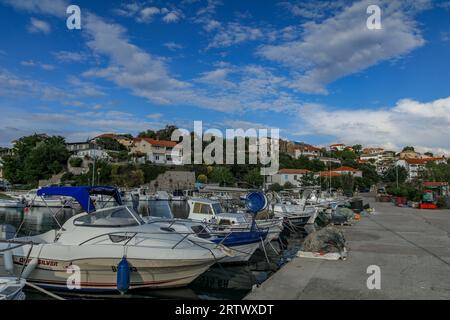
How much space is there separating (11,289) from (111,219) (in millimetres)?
4130

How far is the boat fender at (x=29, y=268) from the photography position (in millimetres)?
10406

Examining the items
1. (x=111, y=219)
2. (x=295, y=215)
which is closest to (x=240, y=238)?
(x=111, y=219)

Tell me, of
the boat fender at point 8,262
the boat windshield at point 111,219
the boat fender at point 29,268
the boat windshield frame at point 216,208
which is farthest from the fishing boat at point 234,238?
the boat fender at point 8,262

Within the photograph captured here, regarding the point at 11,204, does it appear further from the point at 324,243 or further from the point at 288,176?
the point at 288,176

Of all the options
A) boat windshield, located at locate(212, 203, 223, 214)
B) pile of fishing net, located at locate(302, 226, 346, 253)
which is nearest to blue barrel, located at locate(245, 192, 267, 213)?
pile of fishing net, located at locate(302, 226, 346, 253)

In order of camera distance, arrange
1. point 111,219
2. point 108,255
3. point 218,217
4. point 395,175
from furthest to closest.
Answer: point 395,175 → point 218,217 → point 111,219 → point 108,255

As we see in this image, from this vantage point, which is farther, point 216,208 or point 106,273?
point 216,208

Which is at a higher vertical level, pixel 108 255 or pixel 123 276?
pixel 108 255

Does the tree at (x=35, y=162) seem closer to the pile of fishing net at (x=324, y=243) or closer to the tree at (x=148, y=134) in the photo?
the tree at (x=148, y=134)

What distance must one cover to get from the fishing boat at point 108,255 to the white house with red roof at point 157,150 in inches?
3377

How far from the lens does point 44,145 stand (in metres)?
83.8

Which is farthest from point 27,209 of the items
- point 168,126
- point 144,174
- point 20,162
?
point 168,126

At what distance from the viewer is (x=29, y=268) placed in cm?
1047
